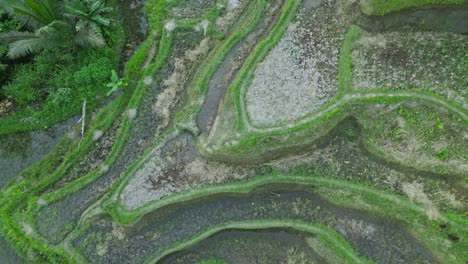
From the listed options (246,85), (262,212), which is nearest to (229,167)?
(262,212)

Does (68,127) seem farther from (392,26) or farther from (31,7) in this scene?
(392,26)

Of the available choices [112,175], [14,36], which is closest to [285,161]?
[112,175]

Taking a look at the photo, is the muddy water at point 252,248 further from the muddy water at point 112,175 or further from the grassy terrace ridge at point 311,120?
the muddy water at point 112,175

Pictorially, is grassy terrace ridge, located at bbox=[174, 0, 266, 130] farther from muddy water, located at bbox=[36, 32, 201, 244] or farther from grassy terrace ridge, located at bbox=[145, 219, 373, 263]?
grassy terrace ridge, located at bbox=[145, 219, 373, 263]

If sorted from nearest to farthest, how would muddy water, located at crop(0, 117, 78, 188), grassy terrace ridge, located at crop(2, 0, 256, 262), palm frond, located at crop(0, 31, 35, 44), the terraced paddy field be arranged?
1. the terraced paddy field
2. grassy terrace ridge, located at crop(2, 0, 256, 262)
3. palm frond, located at crop(0, 31, 35, 44)
4. muddy water, located at crop(0, 117, 78, 188)

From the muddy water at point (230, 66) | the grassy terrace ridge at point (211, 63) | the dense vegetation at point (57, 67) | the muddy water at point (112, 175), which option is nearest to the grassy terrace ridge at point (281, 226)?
the muddy water at point (112, 175)

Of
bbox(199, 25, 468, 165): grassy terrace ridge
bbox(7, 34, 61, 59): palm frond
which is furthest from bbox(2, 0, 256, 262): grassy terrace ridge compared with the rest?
bbox(199, 25, 468, 165): grassy terrace ridge

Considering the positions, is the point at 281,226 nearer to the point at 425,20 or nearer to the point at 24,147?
the point at 425,20
